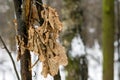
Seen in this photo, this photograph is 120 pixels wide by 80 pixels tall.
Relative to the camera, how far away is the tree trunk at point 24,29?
779 mm

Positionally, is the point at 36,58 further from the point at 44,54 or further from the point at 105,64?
the point at 105,64

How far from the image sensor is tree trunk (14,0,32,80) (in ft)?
2.56

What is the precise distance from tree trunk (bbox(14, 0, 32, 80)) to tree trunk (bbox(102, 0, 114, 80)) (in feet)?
6.12

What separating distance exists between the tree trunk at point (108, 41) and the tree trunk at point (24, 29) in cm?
186

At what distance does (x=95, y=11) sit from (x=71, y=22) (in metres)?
4.34

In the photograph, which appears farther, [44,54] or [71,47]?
[71,47]

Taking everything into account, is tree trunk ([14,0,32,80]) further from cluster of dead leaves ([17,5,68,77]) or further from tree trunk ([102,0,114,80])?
tree trunk ([102,0,114,80])

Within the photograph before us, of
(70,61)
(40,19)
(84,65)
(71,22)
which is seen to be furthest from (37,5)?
(71,22)

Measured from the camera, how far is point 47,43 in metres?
0.78

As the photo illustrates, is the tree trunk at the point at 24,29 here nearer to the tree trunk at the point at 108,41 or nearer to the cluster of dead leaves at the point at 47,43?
the cluster of dead leaves at the point at 47,43

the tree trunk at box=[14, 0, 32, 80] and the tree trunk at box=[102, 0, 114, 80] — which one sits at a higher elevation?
the tree trunk at box=[102, 0, 114, 80]

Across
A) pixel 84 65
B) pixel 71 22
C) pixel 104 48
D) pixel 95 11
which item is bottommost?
pixel 84 65

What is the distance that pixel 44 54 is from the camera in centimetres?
77

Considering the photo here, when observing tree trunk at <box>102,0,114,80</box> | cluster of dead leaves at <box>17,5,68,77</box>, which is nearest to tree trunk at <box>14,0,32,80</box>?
cluster of dead leaves at <box>17,5,68,77</box>
